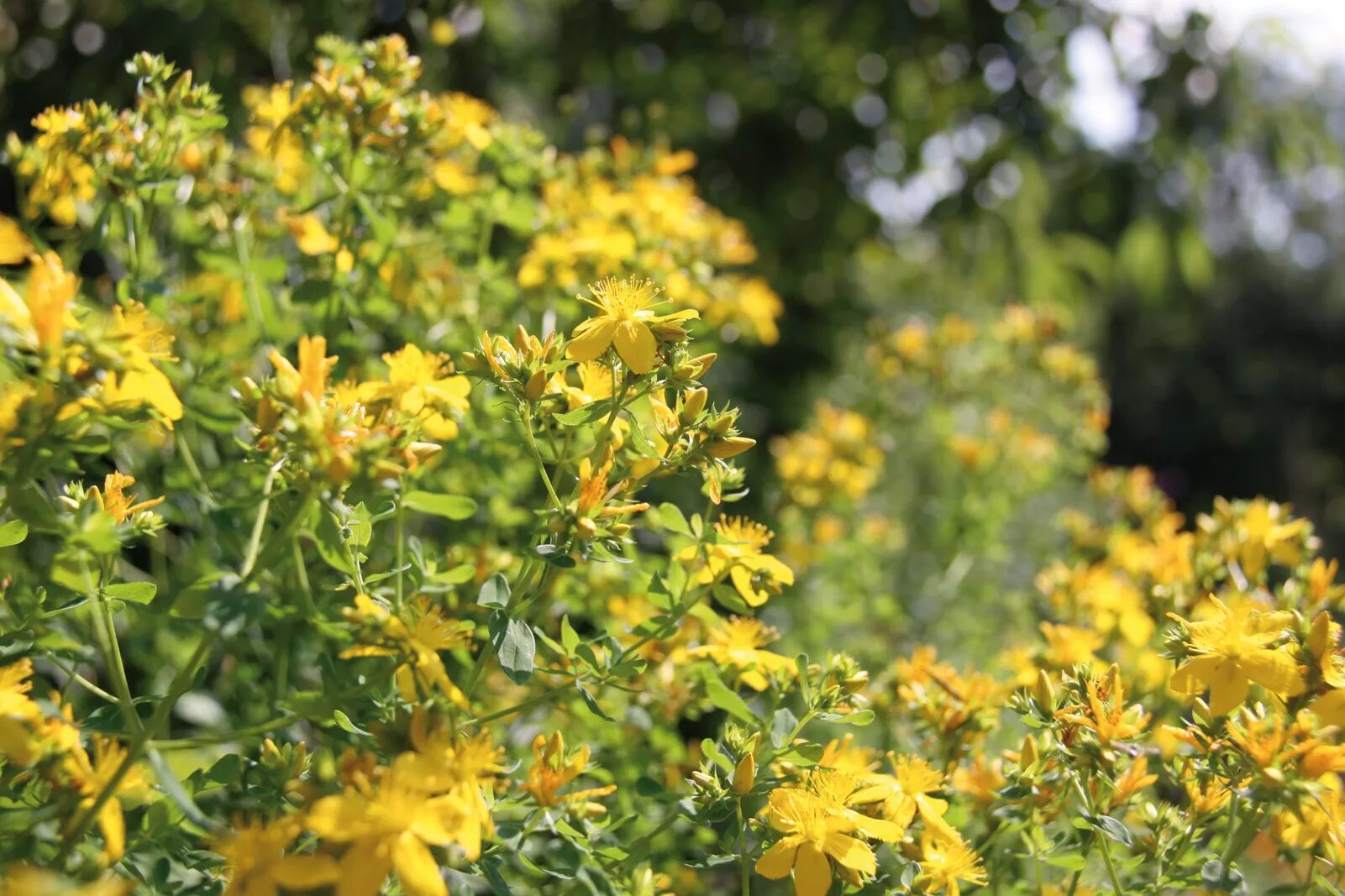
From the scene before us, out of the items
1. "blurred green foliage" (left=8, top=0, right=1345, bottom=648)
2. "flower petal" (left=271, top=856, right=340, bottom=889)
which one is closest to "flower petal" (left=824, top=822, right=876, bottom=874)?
"flower petal" (left=271, top=856, right=340, bottom=889)

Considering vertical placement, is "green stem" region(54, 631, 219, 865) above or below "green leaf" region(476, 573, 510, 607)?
below

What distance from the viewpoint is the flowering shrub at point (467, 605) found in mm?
842

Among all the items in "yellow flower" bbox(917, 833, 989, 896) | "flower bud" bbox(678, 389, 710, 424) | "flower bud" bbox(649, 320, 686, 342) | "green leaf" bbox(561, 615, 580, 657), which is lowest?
"yellow flower" bbox(917, 833, 989, 896)

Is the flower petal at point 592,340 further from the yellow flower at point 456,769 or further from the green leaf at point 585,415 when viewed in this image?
the yellow flower at point 456,769

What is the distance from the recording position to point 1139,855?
3.76 ft

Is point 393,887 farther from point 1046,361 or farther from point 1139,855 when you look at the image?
point 1046,361

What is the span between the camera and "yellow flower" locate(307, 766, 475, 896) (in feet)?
2.45

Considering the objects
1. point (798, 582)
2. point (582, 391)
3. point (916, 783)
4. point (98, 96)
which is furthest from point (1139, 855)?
point (98, 96)

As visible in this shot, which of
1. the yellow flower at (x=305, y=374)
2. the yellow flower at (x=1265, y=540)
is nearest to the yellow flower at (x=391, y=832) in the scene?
the yellow flower at (x=305, y=374)

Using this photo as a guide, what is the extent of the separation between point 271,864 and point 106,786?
158 millimetres

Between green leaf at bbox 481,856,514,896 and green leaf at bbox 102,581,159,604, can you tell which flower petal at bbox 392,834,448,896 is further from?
green leaf at bbox 102,581,159,604

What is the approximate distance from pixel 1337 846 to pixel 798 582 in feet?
4.29

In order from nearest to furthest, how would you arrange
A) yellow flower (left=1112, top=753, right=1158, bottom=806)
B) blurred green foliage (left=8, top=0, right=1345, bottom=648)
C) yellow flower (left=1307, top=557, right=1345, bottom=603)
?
yellow flower (left=1112, top=753, right=1158, bottom=806), yellow flower (left=1307, top=557, right=1345, bottom=603), blurred green foliage (left=8, top=0, right=1345, bottom=648)

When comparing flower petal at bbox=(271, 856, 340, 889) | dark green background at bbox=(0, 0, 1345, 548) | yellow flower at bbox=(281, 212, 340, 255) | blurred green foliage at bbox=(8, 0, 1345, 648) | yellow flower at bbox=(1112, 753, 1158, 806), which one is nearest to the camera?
→ flower petal at bbox=(271, 856, 340, 889)
